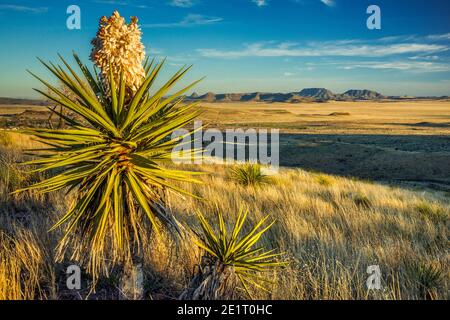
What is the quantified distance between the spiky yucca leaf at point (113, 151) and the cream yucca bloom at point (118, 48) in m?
0.14

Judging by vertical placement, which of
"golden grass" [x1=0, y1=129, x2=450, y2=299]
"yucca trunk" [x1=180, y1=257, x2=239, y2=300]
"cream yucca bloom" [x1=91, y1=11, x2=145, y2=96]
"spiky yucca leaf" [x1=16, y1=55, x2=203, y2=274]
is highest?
"cream yucca bloom" [x1=91, y1=11, x2=145, y2=96]

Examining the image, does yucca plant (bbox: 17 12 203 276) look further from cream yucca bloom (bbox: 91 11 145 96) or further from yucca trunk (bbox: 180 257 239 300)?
yucca trunk (bbox: 180 257 239 300)

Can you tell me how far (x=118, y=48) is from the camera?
2.46m

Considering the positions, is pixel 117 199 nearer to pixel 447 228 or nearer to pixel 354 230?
pixel 354 230

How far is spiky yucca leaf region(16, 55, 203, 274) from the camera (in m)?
2.32

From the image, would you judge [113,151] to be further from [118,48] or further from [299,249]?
[299,249]

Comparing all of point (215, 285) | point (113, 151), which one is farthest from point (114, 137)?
point (215, 285)

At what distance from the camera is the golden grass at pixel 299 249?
3475 millimetres

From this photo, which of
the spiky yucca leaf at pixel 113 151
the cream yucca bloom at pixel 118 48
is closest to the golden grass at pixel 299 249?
the spiky yucca leaf at pixel 113 151

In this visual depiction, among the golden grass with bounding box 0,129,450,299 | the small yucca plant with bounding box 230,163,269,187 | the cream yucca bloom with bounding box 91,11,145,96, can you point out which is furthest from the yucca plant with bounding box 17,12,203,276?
the small yucca plant with bounding box 230,163,269,187

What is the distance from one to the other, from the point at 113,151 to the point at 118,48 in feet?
2.36

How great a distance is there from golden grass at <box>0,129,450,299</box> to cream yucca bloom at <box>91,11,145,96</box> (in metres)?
1.02
